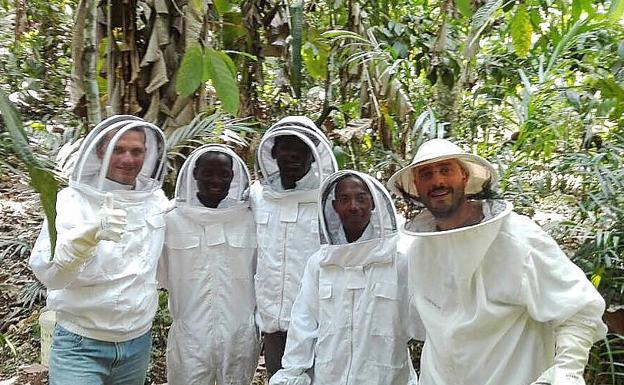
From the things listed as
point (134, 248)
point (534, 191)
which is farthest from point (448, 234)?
point (534, 191)

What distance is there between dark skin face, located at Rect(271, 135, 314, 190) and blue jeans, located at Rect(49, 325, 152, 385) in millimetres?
895

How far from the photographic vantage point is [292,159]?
2.81 metres

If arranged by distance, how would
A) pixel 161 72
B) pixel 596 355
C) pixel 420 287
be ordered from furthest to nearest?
pixel 161 72, pixel 596 355, pixel 420 287

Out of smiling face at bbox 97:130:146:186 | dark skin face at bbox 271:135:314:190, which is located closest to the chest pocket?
smiling face at bbox 97:130:146:186

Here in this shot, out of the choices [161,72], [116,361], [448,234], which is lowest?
[116,361]

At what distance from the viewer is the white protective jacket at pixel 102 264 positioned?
7.69 ft

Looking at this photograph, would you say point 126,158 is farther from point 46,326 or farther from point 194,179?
point 46,326

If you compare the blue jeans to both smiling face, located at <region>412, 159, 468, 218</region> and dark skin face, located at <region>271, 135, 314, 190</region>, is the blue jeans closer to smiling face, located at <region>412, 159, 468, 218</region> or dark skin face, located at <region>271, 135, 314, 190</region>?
dark skin face, located at <region>271, 135, 314, 190</region>

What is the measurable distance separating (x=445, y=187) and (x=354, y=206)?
451 millimetres

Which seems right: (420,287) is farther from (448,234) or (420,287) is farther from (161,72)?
(161,72)

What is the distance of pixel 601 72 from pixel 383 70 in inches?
51.7

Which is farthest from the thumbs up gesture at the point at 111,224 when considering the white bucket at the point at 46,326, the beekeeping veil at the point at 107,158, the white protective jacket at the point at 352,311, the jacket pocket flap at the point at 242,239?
the white bucket at the point at 46,326

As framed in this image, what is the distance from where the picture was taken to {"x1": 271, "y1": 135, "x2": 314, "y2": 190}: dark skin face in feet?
9.22

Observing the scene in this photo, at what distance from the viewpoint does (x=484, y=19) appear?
260 centimetres
